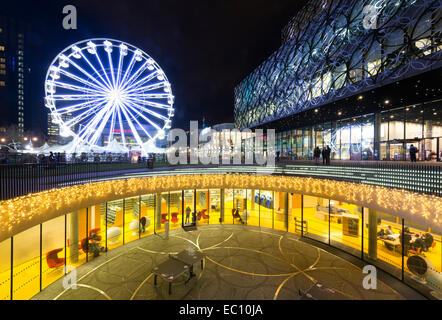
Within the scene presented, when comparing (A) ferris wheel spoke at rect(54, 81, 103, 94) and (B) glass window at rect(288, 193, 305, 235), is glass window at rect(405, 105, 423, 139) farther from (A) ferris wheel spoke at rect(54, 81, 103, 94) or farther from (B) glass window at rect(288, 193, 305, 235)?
(A) ferris wheel spoke at rect(54, 81, 103, 94)

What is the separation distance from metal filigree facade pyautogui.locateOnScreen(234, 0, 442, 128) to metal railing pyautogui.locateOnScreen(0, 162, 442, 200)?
7357 millimetres


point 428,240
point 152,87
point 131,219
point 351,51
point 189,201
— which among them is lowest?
point 131,219

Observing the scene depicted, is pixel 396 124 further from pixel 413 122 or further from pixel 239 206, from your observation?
pixel 239 206

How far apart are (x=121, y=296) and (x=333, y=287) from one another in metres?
10.8

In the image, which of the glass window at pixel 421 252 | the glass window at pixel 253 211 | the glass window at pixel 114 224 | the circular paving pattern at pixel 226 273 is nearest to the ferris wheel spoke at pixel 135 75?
the glass window at pixel 114 224

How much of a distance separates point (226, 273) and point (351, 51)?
2215 centimetres

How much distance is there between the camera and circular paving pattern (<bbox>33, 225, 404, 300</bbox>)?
Result: 939 centimetres

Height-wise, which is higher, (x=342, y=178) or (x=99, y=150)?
(x=99, y=150)

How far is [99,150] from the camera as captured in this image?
28.1 meters

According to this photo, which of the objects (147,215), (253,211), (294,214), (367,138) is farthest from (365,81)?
(147,215)

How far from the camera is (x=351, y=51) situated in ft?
59.2

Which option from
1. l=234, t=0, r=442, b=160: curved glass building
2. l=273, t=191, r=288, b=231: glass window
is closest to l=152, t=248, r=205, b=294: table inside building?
l=273, t=191, r=288, b=231: glass window
